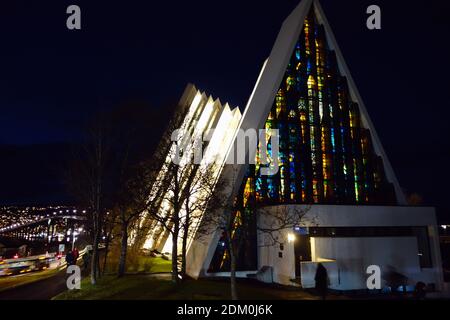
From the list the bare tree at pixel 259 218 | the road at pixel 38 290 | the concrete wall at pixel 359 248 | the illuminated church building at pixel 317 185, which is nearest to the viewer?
the road at pixel 38 290

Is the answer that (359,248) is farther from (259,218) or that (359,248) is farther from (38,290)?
(38,290)

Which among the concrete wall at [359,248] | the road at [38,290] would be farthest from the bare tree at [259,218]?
the road at [38,290]

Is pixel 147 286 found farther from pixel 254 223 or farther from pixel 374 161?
pixel 374 161

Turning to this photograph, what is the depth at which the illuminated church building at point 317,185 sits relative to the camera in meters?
19.9

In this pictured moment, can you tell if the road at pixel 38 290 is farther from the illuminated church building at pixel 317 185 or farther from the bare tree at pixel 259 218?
the bare tree at pixel 259 218

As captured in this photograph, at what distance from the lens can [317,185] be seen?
2534cm

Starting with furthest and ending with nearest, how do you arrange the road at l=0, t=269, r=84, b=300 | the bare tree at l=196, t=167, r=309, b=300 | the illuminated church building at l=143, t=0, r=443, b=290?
1. the illuminated church building at l=143, t=0, r=443, b=290
2. the bare tree at l=196, t=167, r=309, b=300
3. the road at l=0, t=269, r=84, b=300

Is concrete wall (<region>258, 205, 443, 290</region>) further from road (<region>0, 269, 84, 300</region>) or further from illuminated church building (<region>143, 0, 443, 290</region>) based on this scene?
road (<region>0, 269, 84, 300</region>)

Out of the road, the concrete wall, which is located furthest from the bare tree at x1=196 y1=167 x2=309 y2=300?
the road

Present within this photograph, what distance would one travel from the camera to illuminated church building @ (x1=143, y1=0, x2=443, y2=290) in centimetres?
1985

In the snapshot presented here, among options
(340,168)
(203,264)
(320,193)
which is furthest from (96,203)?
(340,168)

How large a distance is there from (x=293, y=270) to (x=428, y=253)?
34.1 ft

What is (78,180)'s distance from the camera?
20703mm

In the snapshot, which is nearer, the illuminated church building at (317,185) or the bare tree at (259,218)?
the bare tree at (259,218)
